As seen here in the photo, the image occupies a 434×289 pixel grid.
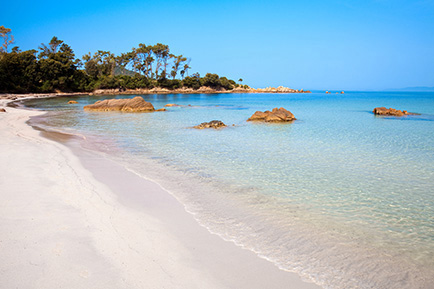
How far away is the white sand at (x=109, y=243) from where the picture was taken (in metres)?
3.52

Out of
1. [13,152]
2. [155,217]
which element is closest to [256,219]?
[155,217]

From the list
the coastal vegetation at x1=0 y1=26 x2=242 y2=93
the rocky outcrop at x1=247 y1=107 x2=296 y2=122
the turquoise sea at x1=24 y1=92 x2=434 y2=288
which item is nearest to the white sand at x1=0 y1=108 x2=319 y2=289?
the turquoise sea at x1=24 y1=92 x2=434 y2=288

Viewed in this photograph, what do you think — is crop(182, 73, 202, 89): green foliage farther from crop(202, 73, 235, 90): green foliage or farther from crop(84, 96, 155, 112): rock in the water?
crop(84, 96, 155, 112): rock in the water

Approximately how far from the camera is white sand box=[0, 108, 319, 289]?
11.6 ft

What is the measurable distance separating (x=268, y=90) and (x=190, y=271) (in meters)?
158

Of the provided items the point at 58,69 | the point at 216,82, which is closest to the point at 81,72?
the point at 58,69

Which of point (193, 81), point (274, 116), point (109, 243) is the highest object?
point (193, 81)

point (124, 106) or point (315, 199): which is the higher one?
point (124, 106)

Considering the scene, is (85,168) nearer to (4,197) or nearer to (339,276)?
(4,197)

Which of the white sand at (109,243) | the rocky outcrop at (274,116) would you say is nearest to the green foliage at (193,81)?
the rocky outcrop at (274,116)

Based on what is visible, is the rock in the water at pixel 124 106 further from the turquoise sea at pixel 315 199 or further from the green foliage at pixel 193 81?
the green foliage at pixel 193 81

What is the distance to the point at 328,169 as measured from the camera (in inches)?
360

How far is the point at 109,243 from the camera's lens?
4285 mm

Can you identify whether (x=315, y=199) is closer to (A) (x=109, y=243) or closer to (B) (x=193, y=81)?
(A) (x=109, y=243)
